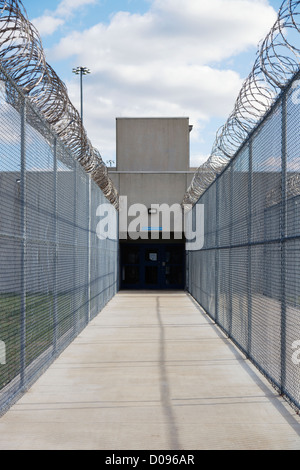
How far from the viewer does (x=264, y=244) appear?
7.06 m

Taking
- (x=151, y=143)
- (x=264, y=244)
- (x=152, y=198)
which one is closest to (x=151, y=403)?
(x=264, y=244)

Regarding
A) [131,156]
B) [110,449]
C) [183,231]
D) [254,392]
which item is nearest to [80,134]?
[254,392]

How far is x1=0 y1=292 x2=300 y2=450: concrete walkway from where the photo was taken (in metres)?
4.82

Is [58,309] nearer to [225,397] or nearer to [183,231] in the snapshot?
[225,397]

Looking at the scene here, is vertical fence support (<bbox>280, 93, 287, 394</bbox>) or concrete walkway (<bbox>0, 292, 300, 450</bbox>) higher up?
vertical fence support (<bbox>280, 93, 287, 394</bbox>)

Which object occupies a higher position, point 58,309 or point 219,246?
point 219,246

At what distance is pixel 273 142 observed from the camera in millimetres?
6570

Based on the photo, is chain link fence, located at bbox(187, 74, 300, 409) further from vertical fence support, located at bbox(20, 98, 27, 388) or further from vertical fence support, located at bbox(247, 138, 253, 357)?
vertical fence support, located at bbox(20, 98, 27, 388)

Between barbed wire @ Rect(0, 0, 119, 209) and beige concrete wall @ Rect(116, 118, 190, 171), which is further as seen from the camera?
beige concrete wall @ Rect(116, 118, 190, 171)

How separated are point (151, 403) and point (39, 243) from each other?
2.39 m

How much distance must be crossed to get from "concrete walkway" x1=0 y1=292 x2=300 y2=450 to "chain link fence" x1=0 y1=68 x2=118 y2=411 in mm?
403

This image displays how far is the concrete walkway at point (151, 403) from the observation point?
4.82m

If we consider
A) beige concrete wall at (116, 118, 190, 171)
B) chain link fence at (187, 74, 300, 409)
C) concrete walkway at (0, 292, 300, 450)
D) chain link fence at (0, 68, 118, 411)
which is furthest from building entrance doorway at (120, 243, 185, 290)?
concrete walkway at (0, 292, 300, 450)

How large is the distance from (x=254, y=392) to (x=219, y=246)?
5730 millimetres
